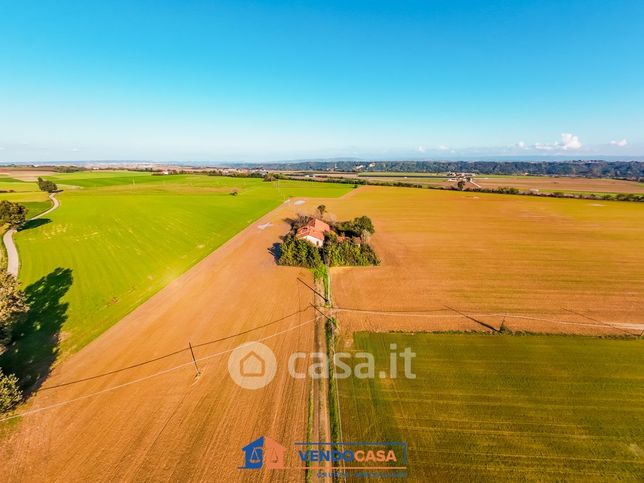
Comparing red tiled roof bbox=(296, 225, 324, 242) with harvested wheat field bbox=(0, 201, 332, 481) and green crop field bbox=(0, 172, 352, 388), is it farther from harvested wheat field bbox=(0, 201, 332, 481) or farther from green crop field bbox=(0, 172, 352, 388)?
green crop field bbox=(0, 172, 352, 388)

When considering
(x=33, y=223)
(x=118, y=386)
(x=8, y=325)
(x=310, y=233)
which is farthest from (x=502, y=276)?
(x=33, y=223)

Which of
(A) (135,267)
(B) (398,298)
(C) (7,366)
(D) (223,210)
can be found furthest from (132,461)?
(D) (223,210)

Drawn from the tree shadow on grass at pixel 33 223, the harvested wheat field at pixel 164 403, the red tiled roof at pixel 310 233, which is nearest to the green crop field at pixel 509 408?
the harvested wheat field at pixel 164 403

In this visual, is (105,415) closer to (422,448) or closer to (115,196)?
(422,448)

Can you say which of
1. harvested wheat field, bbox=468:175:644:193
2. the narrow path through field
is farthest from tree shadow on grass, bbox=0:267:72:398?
harvested wheat field, bbox=468:175:644:193

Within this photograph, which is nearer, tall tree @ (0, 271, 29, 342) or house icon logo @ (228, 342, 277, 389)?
tall tree @ (0, 271, 29, 342)

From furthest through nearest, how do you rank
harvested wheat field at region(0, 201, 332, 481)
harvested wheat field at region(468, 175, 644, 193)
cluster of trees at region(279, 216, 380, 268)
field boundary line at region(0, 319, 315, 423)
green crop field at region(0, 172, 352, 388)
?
harvested wheat field at region(468, 175, 644, 193)
cluster of trees at region(279, 216, 380, 268)
green crop field at region(0, 172, 352, 388)
field boundary line at region(0, 319, 315, 423)
harvested wheat field at region(0, 201, 332, 481)

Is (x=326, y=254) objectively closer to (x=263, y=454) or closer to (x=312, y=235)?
(x=312, y=235)
